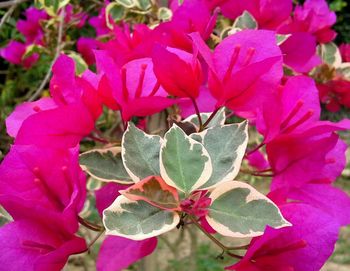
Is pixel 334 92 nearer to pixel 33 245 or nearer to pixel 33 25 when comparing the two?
pixel 33 245

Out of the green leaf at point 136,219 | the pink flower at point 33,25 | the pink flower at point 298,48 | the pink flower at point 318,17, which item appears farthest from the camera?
the pink flower at point 33,25

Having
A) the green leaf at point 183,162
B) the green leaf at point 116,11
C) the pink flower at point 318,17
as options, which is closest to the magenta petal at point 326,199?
the green leaf at point 183,162

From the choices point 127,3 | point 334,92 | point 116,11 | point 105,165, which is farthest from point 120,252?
point 116,11

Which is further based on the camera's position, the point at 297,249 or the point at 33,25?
the point at 33,25

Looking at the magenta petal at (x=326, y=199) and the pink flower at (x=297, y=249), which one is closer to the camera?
the pink flower at (x=297, y=249)

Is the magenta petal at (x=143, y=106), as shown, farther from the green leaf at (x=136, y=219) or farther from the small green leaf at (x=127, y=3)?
the small green leaf at (x=127, y=3)

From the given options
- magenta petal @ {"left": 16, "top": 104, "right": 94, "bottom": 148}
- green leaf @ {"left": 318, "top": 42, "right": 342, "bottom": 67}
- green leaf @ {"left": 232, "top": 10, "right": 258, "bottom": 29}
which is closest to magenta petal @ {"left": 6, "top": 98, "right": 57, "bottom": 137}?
magenta petal @ {"left": 16, "top": 104, "right": 94, "bottom": 148}

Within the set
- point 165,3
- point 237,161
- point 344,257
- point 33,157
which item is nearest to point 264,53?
point 237,161

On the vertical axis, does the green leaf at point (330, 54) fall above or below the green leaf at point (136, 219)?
below
